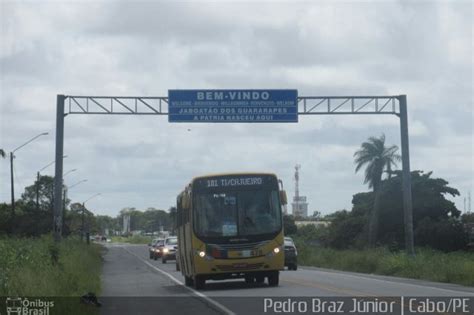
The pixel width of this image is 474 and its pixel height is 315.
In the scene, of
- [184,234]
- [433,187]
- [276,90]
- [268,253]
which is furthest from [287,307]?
[433,187]

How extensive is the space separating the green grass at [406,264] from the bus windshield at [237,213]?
27.0 ft

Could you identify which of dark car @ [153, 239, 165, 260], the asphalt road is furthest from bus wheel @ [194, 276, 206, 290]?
dark car @ [153, 239, 165, 260]

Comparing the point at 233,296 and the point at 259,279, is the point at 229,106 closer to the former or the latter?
the point at 259,279

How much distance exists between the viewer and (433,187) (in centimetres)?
7431

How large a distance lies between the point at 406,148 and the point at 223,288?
15.4 m

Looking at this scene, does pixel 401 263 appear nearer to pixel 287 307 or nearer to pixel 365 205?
pixel 287 307

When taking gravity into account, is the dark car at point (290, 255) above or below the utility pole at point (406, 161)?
below

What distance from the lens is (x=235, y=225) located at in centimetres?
2484

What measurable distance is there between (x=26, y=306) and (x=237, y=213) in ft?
35.3

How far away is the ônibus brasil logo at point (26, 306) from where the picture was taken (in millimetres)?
14461

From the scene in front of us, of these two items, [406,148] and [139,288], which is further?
[406,148]

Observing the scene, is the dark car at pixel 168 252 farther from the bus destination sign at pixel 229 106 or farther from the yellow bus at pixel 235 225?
the yellow bus at pixel 235 225

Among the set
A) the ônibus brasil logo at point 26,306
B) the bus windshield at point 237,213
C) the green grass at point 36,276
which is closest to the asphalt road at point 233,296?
the green grass at point 36,276

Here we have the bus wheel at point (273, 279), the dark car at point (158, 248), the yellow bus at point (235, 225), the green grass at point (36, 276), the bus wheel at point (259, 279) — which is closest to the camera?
the green grass at point (36, 276)
